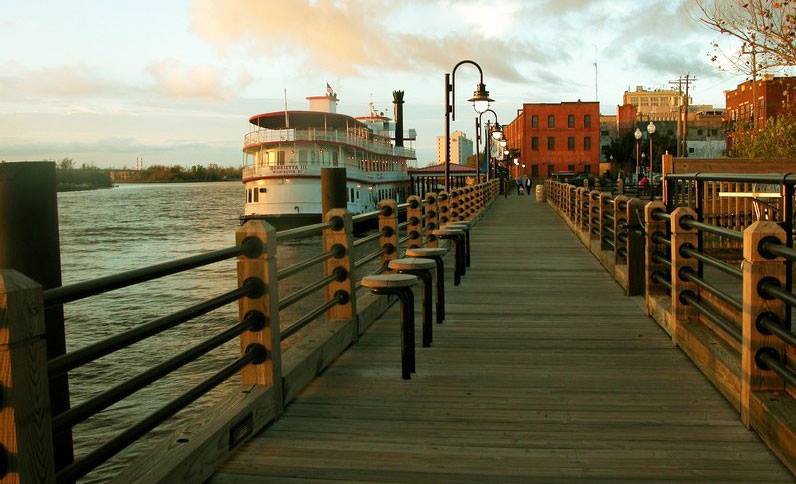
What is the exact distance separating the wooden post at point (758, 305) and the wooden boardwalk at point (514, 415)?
1.12ft

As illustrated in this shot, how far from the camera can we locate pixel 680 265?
6.96 m

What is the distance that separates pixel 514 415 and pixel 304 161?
43.2 meters

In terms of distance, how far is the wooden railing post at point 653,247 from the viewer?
27.3 ft

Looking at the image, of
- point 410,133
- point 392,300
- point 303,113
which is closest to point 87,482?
point 392,300

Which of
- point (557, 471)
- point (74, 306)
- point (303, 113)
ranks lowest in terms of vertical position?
point (74, 306)

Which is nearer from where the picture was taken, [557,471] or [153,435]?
[557,471]

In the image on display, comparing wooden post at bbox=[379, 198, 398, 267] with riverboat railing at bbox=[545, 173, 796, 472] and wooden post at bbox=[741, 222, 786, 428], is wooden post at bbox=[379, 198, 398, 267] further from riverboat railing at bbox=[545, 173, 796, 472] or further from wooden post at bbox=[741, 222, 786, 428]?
wooden post at bbox=[741, 222, 786, 428]

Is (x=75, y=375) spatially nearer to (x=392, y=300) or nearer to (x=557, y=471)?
(x=392, y=300)

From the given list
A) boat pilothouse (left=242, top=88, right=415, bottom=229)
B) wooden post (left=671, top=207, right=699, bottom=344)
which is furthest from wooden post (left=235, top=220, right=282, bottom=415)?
boat pilothouse (left=242, top=88, right=415, bottom=229)

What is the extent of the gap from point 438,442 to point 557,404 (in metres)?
1.14

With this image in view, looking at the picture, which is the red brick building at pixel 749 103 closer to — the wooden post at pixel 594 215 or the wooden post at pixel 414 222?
the wooden post at pixel 594 215

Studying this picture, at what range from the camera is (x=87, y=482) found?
27.9ft

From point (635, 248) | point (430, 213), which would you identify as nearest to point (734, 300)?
point (635, 248)

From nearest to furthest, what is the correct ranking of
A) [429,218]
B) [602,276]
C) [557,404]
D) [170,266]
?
1. [170,266]
2. [557,404]
3. [602,276]
4. [429,218]
